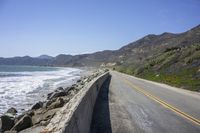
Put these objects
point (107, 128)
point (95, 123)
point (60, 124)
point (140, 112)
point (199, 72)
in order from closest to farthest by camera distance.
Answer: point (60, 124) < point (107, 128) < point (95, 123) < point (140, 112) < point (199, 72)

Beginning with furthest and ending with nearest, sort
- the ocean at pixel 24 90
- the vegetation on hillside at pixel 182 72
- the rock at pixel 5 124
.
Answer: the vegetation on hillside at pixel 182 72 → the ocean at pixel 24 90 → the rock at pixel 5 124

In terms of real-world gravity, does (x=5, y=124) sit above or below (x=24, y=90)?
above

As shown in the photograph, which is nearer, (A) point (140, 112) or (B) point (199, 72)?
(A) point (140, 112)

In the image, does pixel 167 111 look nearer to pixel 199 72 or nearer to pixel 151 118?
pixel 151 118

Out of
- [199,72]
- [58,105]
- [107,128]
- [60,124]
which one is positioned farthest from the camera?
[199,72]

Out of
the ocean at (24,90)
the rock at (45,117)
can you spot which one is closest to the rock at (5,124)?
the rock at (45,117)

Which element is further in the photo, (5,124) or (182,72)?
(182,72)

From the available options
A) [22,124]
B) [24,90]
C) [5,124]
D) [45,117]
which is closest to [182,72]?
[24,90]

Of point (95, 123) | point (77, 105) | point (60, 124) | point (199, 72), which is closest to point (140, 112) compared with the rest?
point (95, 123)

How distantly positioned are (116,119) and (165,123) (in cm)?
187

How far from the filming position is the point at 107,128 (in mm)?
10312

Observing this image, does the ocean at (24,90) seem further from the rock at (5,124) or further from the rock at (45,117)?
the rock at (45,117)

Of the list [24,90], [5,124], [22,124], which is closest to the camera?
[22,124]

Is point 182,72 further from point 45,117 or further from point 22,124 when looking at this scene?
point 22,124
